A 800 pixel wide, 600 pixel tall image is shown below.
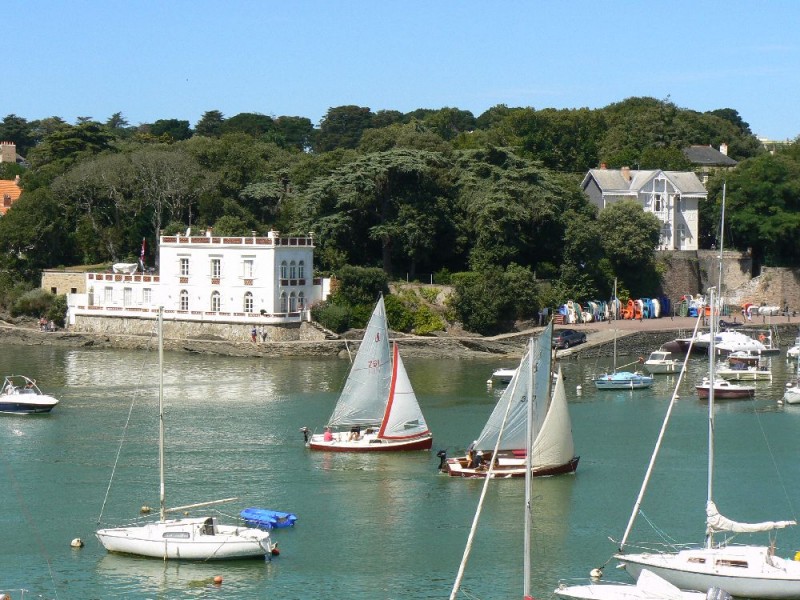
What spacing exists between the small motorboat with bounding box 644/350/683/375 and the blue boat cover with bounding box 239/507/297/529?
103ft

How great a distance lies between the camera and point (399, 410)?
144 feet

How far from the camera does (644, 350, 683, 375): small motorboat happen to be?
210 feet

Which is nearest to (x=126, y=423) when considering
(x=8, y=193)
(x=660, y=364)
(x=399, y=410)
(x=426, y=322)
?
(x=399, y=410)

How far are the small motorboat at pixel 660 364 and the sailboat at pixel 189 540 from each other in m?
34.6

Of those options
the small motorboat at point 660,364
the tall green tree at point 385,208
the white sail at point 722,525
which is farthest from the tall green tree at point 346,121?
the white sail at point 722,525

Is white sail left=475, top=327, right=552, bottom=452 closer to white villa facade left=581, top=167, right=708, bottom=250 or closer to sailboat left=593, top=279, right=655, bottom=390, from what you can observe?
sailboat left=593, top=279, right=655, bottom=390

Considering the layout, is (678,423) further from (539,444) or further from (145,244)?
(145,244)

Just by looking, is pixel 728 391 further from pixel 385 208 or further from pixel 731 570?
pixel 731 570

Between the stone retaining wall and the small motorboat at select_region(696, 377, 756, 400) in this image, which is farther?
the stone retaining wall

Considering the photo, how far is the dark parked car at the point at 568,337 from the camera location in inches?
2689

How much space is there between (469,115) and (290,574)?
13004cm

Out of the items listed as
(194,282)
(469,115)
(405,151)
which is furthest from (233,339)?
(469,115)

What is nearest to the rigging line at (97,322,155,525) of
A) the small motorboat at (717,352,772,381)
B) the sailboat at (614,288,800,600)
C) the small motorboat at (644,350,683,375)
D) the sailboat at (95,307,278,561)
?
the sailboat at (95,307,278,561)

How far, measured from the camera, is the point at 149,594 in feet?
97.6
